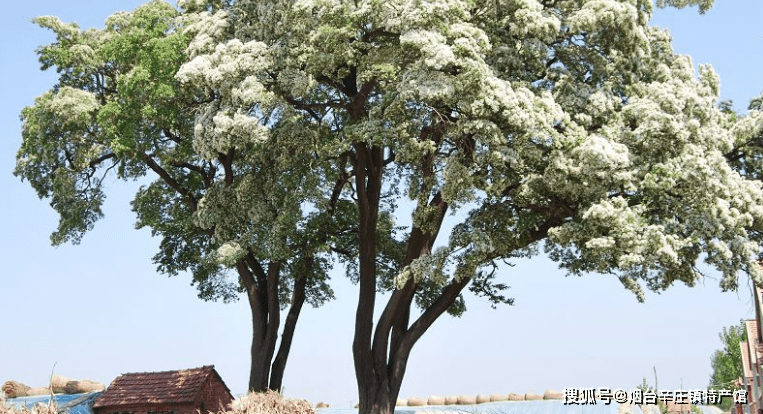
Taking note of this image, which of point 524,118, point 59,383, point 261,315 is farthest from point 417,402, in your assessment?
point 524,118

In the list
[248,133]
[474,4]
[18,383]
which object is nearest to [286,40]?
[248,133]

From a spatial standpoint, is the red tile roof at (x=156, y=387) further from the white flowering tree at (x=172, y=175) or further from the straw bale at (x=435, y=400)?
the straw bale at (x=435, y=400)

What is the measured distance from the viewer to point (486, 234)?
80.1 ft

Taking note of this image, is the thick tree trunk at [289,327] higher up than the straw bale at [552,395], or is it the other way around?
the thick tree trunk at [289,327]

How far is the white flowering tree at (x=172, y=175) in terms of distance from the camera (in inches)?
1096

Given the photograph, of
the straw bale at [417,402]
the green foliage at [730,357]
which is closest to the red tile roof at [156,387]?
the straw bale at [417,402]

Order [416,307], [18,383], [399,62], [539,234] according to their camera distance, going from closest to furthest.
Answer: [399,62] → [539,234] → [416,307] → [18,383]

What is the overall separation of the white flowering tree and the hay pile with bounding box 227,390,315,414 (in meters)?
11.5

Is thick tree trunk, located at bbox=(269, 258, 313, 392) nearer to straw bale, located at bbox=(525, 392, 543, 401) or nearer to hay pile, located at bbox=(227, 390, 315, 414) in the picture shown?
straw bale, located at bbox=(525, 392, 543, 401)

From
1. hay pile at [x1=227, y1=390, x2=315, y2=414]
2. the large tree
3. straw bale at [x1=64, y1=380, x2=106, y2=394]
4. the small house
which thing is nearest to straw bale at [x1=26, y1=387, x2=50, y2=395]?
straw bale at [x1=64, y1=380, x2=106, y2=394]

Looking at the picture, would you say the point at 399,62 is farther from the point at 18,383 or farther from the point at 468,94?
the point at 18,383

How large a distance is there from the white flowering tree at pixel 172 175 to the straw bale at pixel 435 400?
23.8 feet

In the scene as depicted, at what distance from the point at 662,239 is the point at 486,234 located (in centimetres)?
466

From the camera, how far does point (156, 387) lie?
33.3 meters
